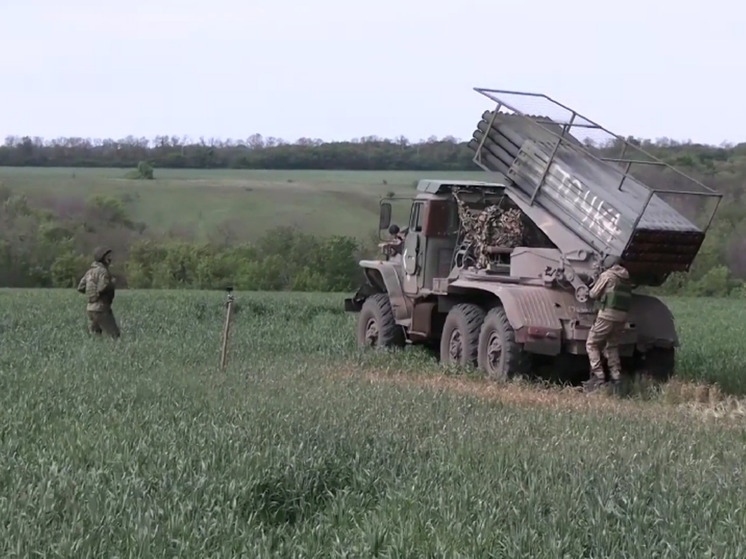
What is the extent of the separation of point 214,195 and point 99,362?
2329 inches

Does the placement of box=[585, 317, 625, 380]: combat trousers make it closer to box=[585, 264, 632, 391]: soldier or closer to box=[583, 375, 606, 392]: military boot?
box=[585, 264, 632, 391]: soldier

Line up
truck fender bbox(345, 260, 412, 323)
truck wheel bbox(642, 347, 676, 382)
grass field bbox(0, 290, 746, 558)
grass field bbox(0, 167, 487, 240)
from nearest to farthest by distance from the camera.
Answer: grass field bbox(0, 290, 746, 558) < truck wheel bbox(642, 347, 676, 382) < truck fender bbox(345, 260, 412, 323) < grass field bbox(0, 167, 487, 240)

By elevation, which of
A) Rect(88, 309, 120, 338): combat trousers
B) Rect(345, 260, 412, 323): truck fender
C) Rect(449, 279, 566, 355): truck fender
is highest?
Rect(449, 279, 566, 355): truck fender

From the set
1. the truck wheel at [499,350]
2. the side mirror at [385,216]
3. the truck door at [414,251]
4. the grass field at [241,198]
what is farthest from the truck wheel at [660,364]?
the grass field at [241,198]

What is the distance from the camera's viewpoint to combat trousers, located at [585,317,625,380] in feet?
41.8

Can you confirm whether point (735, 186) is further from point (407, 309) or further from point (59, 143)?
point (59, 143)

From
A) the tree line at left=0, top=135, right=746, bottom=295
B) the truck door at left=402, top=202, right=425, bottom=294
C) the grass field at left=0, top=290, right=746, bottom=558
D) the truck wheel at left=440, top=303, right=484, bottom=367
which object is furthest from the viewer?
the tree line at left=0, top=135, right=746, bottom=295

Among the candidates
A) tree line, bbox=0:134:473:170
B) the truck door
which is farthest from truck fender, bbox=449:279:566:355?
tree line, bbox=0:134:473:170

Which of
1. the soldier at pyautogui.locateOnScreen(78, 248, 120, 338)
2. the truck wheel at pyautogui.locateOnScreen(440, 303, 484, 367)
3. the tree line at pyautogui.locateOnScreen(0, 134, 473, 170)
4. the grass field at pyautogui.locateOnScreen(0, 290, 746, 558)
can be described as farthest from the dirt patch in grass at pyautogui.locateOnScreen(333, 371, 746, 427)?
the tree line at pyautogui.locateOnScreen(0, 134, 473, 170)

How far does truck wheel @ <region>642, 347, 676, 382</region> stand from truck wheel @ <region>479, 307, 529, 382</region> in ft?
4.89

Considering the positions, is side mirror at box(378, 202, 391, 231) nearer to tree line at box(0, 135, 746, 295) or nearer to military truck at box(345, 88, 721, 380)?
military truck at box(345, 88, 721, 380)

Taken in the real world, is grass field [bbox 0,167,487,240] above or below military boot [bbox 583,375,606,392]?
below

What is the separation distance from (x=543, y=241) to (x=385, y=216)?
11.0ft

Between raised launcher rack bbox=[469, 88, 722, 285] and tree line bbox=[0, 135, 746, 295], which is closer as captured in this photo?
raised launcher rack bbox=[469, 88, 722, 285]
